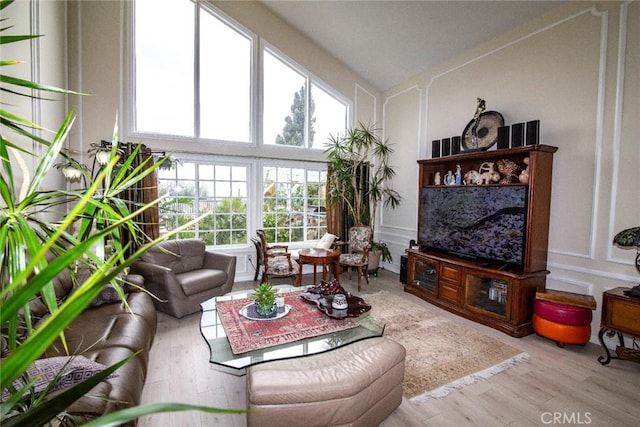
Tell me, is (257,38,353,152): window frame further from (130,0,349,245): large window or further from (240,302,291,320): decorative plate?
(240,302,291,320): decorative plate

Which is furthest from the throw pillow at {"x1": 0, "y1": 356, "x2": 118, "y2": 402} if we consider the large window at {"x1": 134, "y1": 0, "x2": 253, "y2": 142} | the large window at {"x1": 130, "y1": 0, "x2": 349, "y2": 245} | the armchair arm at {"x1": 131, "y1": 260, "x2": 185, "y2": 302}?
the large window at {"x1": 134, "y1": 0, "x2": 253, "y2": 142}

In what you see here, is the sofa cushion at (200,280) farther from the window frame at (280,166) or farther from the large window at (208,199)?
the window frame at (280,166)

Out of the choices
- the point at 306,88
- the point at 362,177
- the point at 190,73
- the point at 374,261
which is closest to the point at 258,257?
the point at 374,261

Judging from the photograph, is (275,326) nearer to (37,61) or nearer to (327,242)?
(327,242)

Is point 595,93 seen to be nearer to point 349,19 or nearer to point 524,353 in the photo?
point 524,353

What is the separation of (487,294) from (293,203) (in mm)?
3276

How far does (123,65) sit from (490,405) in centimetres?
545

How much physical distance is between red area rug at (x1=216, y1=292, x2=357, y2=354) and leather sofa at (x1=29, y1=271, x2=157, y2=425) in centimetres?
55

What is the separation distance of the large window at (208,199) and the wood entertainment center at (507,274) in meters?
3.03

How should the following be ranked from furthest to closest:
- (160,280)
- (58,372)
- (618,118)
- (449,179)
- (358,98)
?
(358,98) → (449,179) → (160,280) → (618,118) → (58,372)

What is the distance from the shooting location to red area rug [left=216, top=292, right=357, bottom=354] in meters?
2.04

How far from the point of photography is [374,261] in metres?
5.14

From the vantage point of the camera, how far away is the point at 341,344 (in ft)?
6.64

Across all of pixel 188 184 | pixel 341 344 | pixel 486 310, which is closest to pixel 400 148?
pixel 486 310
